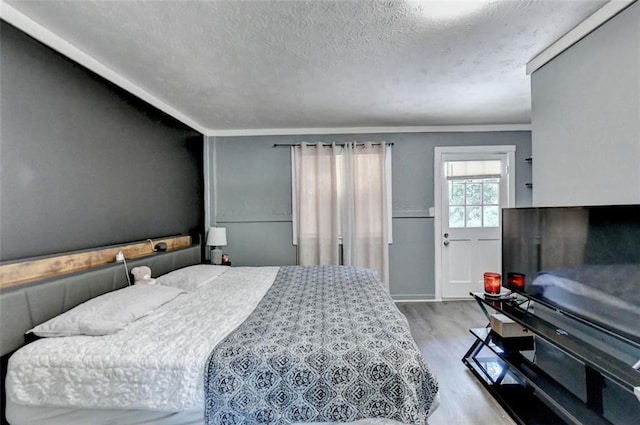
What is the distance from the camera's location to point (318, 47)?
198 centimetres

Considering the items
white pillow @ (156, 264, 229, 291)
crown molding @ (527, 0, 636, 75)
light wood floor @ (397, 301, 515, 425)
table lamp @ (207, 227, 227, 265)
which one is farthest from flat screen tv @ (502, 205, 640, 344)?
table lamp @ (207, 227, 227, 265)

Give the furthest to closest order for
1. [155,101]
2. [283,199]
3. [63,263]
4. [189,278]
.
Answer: [283,199] → [155,101] → [189,278] → [63,263]

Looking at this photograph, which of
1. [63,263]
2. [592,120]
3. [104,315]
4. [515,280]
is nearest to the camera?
[104,315]

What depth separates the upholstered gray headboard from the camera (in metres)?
1.41

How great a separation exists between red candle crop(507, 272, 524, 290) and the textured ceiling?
163cm

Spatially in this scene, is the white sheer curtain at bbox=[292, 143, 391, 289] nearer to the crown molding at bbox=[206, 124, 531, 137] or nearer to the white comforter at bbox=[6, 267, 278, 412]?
the crown molding at bbox=[206, 124, 531, 137]

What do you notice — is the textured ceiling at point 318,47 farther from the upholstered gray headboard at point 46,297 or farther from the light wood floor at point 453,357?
the light wood floor at point 453,357

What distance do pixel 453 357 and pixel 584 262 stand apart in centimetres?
140

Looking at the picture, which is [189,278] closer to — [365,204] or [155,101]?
[155,101]

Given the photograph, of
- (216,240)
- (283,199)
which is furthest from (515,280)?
(216,240)

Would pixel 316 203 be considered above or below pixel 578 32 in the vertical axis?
below

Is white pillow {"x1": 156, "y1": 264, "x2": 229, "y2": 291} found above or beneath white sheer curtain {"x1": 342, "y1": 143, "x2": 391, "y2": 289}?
beneath

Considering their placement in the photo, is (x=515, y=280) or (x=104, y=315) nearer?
(x=104, y=315)

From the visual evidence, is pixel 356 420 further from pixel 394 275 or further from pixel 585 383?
pixel 394 275
